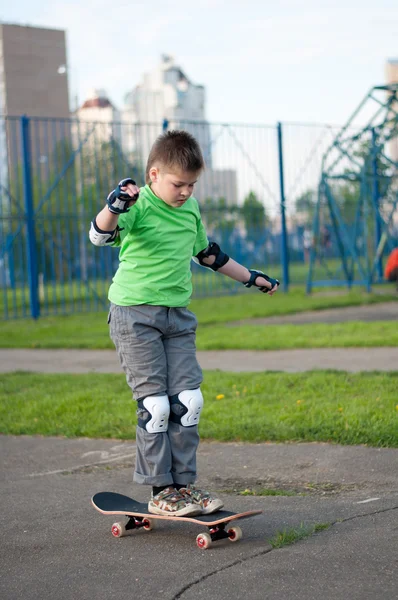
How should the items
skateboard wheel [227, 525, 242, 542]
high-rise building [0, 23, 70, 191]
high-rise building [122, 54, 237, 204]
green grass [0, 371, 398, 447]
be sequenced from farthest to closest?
high-rise building [0, 23, 70, 191]
high-rise building [122, 54, 237, 204]
green grass [0, 371, 398, 447]
skateboard wheel [227, 525, 242, 542]

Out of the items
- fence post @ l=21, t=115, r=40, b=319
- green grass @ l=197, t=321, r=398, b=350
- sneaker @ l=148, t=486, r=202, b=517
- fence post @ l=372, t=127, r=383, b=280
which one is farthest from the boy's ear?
fence post @ l=372, t=127, r=383, b=280

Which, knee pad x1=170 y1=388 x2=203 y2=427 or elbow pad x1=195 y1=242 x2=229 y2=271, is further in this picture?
elbow pad x1=195 y1=242 x2=229 y2=271

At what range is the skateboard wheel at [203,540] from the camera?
342 cm

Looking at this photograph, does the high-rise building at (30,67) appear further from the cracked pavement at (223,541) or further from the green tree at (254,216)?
the cracked pavement at (223,541)

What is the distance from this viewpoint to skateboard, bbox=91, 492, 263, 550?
3.46 metres

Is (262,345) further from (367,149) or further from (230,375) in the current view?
(367,149)

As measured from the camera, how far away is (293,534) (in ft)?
11.3

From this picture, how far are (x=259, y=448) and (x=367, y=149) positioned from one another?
1439 centimetres

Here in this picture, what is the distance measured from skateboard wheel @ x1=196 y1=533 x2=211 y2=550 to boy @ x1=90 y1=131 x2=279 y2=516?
0.50 feet

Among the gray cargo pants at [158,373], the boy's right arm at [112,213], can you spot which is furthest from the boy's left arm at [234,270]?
the boy's right arm at [112,213]

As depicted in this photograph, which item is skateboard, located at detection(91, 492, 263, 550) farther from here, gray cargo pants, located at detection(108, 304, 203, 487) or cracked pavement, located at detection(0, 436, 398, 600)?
gray cargo pants, located at detection(108, 304, 203, 487)

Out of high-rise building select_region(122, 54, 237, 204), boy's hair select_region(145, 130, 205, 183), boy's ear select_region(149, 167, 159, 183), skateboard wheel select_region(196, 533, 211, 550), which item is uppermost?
high-rise building select_region(122, 54, 237, 204)

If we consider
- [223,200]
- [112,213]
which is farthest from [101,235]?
[223,200]

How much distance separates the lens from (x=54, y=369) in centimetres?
868
